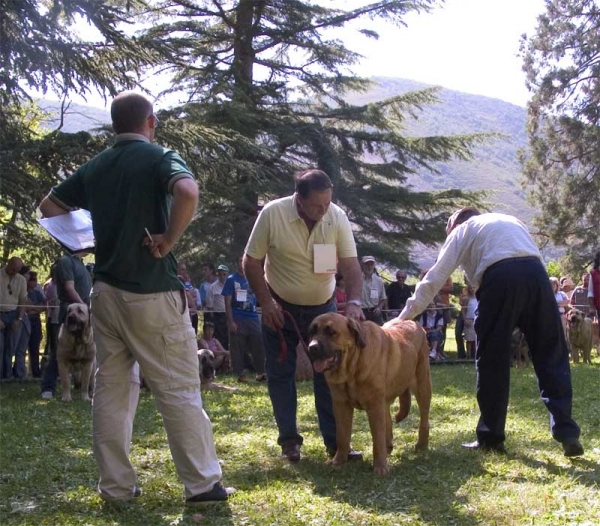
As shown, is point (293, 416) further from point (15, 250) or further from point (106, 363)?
point (15, 250)

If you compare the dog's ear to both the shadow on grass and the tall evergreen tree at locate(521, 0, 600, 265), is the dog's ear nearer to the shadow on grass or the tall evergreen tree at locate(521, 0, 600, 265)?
the shadow on grass

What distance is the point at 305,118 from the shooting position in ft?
76.4

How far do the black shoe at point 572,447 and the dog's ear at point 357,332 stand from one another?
5.08ft

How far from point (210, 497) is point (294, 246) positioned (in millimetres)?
1810

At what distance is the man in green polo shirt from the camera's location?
4117mm

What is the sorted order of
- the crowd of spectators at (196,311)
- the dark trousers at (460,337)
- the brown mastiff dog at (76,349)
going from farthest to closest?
the dark trousers at (460,337) → the crowd of spectators at (196,311) → the brown mastiff dog at (76,349)

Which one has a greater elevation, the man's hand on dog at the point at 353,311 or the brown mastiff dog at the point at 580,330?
the man's hand on dog at the point at 353,311

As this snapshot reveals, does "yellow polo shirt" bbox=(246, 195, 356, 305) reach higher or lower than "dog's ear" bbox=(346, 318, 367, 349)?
higher

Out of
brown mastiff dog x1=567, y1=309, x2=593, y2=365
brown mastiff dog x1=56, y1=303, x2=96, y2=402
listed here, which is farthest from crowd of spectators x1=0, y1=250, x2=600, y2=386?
brown mastiff dog x1=567, y1=309, x2=593, y2=365

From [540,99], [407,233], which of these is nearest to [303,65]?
[407,233]

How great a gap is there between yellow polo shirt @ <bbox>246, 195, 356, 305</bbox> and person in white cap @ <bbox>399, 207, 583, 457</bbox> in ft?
2.35

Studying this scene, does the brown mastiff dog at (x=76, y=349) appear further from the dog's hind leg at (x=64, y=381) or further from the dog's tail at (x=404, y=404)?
the dog's tail at (x=404, y=404)

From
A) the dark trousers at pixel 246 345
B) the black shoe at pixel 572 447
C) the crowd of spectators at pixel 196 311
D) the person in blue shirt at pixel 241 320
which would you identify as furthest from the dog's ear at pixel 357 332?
the dark trousers at pixel 246 345

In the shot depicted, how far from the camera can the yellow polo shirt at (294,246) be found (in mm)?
5398
